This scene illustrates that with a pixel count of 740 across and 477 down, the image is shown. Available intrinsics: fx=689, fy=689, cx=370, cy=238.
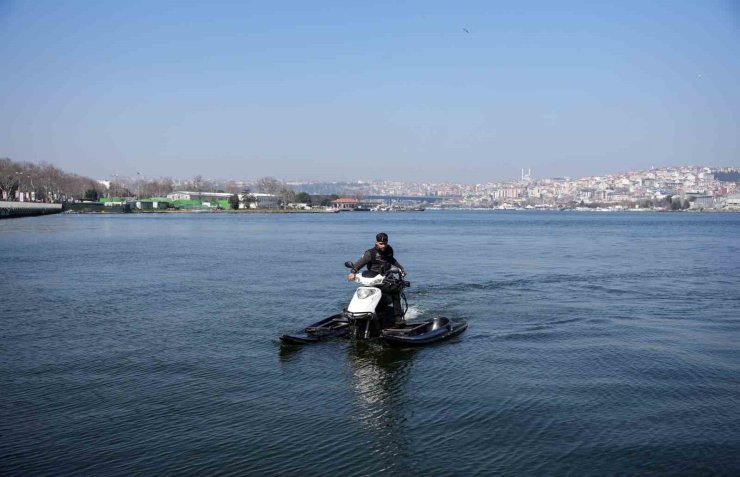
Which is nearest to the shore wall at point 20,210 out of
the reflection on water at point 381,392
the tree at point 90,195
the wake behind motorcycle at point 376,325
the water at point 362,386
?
the tree at point 90,195

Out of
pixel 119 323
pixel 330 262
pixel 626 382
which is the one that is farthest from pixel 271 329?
pixel 330 262

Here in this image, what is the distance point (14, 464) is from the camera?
8023mm

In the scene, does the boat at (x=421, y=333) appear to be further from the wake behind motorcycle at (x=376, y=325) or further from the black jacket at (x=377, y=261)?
the black jacket at (x=377, y=261)

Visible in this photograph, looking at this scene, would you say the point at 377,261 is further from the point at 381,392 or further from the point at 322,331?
the point at 381,392

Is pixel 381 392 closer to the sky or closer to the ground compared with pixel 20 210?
closer to the ground

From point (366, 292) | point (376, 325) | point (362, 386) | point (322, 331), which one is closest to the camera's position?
point (362, 386)

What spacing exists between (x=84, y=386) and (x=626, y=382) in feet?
30.2

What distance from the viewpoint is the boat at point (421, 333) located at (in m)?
14.0

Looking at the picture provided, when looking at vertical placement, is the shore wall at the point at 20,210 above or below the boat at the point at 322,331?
above

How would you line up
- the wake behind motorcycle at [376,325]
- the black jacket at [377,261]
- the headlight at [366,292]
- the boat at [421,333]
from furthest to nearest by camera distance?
the black jacket at [377,261] → the headlight at [366,292] → the wake behind motorcycle at [376,325] → the boat at [421,333]

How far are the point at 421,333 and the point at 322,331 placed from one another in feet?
7.15

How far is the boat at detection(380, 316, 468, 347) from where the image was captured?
14.0 m

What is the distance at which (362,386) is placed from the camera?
37.8 feet

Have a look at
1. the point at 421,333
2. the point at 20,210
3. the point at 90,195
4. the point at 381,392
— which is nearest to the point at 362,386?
the point at 381,392
